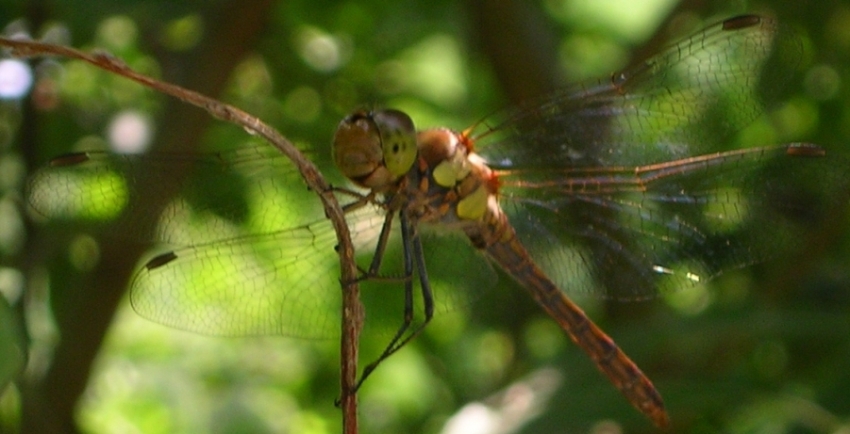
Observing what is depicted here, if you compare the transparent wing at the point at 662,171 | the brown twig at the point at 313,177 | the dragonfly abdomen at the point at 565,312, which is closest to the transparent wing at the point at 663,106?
the transparent wing at the point at 662,171

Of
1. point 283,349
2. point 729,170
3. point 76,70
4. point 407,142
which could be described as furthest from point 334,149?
point 283,349

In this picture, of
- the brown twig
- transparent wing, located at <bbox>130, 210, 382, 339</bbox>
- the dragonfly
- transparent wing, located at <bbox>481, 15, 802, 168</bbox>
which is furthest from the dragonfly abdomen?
the brown twig

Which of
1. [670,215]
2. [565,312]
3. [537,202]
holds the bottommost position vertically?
[565,312]

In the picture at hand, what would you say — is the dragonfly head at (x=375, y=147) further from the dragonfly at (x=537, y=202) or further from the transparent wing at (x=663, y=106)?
the transparent wing at (x=663, y=106)

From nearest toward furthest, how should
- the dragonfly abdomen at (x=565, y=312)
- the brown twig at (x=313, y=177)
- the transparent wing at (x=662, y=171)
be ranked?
the brown twig at (x=313, y=177) → the transparent wing at (x=662, y=171) → the dragonfly abdomen at (x=565, y=312)

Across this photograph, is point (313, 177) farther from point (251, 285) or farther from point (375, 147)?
point (251, 285)

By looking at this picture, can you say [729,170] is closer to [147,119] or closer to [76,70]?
[147,119]

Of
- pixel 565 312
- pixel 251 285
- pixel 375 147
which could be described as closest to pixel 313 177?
pixel 375 147
